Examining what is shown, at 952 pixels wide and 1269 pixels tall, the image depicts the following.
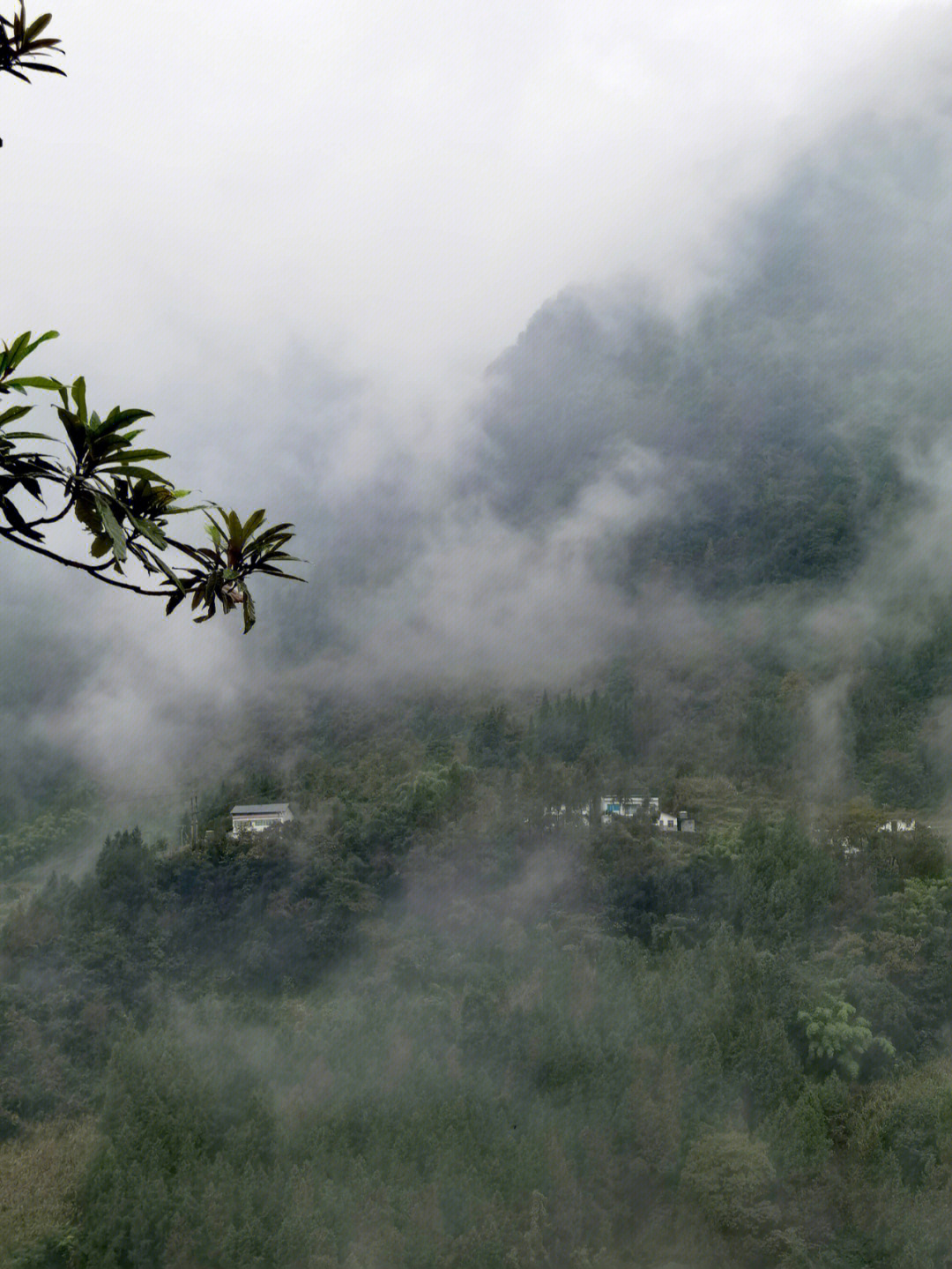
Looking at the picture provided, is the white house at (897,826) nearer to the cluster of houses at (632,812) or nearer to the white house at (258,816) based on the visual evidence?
Result: the cluster of houses at (632,812)

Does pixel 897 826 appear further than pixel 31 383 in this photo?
Yes

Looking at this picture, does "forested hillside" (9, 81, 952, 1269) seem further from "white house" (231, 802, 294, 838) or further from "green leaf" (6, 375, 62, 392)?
"green leaf" (6, 375, 62, 392)

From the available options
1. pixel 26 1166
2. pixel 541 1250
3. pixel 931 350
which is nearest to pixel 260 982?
pixel 26 1166

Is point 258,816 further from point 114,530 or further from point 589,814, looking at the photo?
point 114,530

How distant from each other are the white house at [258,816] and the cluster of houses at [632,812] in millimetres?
11645

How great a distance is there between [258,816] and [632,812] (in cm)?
1617

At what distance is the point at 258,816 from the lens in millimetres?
48938

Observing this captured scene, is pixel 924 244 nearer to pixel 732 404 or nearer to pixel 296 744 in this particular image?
pixel 732 404

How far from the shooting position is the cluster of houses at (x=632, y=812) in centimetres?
4338

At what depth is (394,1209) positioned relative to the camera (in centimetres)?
2048

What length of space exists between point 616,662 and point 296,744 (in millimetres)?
22526

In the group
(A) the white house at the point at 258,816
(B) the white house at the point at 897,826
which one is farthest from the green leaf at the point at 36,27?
(A) the white house at the point at 258,816

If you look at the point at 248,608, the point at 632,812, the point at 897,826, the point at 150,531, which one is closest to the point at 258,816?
the point at 632,812

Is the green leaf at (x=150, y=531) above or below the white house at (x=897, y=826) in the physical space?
below
